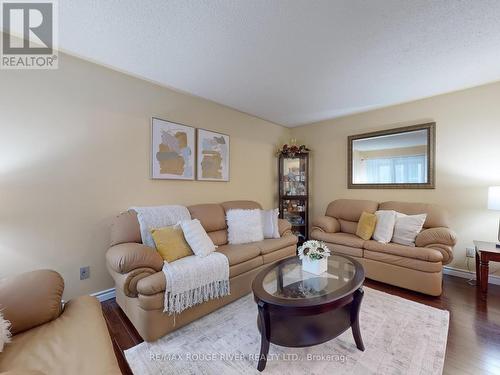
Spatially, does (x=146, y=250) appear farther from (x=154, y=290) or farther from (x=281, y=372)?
(x=281, y=372)

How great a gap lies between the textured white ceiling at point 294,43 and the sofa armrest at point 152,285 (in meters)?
1.99

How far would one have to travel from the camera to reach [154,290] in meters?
1.68

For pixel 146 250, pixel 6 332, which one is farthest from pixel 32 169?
Result: pixel 6 332

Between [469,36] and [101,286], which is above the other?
[469,36]

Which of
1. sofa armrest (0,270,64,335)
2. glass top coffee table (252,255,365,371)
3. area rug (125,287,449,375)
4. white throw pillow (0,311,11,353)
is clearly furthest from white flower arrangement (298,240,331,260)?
white throw pillow (0,311,11,353)

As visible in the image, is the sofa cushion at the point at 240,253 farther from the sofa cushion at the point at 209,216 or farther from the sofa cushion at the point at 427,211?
the sofa cushion at the point at 427,211

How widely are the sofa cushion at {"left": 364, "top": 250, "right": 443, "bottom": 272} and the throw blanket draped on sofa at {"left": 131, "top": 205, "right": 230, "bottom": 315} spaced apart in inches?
73.5

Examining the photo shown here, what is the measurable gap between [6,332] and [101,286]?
141cm

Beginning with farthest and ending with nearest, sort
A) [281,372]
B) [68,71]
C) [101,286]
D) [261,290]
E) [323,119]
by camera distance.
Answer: [323,119] → [101,286] → [68,71] → [261,290] → [281,372]

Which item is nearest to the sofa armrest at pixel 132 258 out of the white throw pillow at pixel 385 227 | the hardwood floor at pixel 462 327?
the hardwood floor at pixel 462 327

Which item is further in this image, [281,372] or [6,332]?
[281,372]

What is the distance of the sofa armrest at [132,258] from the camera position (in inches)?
67.3

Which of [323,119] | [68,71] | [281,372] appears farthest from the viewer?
[323,119]

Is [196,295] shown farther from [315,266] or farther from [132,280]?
[315,266]
